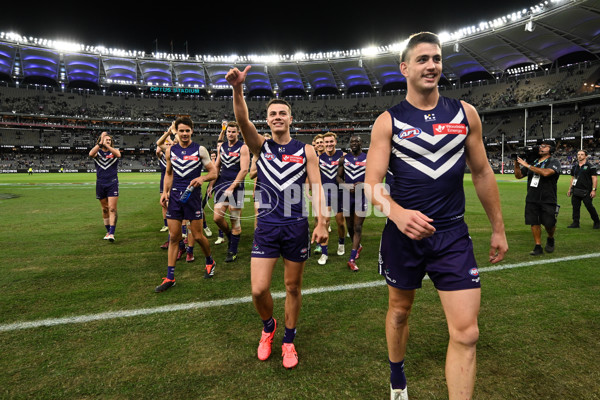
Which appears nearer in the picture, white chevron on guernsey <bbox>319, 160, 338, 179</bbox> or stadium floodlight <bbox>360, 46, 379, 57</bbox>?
white chevron on guernsey <bbox>319, 160, 338, 179</bbox>

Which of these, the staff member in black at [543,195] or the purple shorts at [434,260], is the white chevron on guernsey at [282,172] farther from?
the staff member in black at [543,195]

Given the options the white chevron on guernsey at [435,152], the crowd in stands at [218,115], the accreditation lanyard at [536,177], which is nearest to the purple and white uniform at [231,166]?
the white chevron on guernsey at [435,152]

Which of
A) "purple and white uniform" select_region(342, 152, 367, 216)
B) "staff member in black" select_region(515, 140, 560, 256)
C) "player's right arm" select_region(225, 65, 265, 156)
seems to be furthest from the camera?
"purple and white uniform" select_region(342, 152, 367, 216)

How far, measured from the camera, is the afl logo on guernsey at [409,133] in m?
2.10

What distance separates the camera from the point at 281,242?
2982 millimetres

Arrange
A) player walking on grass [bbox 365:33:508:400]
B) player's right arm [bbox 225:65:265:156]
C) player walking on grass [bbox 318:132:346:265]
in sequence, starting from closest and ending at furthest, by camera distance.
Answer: player walking on grass [bbox 365:33:508:400], player's right arm [bbox 225:65:265:156], player walking on grass [bbox 318:132:346:265]

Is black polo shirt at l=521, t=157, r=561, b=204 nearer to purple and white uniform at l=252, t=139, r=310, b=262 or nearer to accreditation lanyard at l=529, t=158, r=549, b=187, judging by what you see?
accreditation lanyard at l=529, t=158, r=549, b=187

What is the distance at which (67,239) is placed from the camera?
746 centimetres

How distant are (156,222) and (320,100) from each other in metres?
69.1

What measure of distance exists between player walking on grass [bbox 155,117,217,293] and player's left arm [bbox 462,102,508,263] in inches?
150

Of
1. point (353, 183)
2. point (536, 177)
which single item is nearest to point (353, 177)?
point (353, 183)

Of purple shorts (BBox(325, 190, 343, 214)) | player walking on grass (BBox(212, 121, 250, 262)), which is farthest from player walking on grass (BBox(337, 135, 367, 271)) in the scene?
player walking on grass (BBox(212, 121, 250, 262))

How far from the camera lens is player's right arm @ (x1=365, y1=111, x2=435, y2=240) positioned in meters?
1.79

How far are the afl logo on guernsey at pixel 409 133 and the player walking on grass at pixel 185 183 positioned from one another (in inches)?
137
